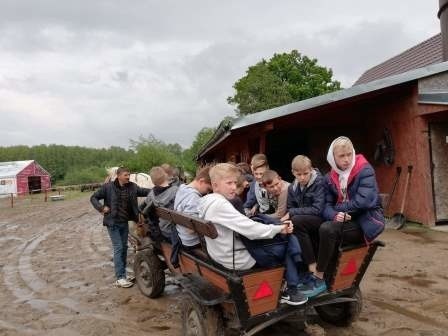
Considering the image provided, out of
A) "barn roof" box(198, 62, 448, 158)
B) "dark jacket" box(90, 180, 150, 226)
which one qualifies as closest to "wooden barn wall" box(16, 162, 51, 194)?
"barn roof" box(198, 62, 448, 158)

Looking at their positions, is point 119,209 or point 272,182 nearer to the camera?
point 272,182

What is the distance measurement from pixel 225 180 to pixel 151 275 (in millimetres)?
2424

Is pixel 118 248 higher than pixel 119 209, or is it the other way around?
pixel 119 209

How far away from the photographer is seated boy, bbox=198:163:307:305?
124 inches

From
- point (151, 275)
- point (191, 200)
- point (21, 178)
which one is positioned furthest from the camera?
point (21, 178)

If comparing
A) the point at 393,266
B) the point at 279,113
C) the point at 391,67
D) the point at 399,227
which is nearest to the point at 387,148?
the point at 399,227

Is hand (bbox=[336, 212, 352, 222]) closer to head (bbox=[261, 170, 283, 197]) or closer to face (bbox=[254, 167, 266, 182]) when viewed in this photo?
head (bbox=[261, 170, 283, 197])

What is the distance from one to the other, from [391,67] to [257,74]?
22.0 m

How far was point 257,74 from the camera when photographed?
36.6 metres

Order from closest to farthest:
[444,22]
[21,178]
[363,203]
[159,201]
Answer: [363,203], [159,201], [444,22], [21,178]

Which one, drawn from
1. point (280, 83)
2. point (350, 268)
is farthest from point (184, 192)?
point (280, 83)

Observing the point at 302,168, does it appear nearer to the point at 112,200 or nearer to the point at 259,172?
the point at 259,172

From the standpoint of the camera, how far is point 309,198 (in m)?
3.88

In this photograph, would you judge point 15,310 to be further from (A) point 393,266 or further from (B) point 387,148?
(B) point 387,148
